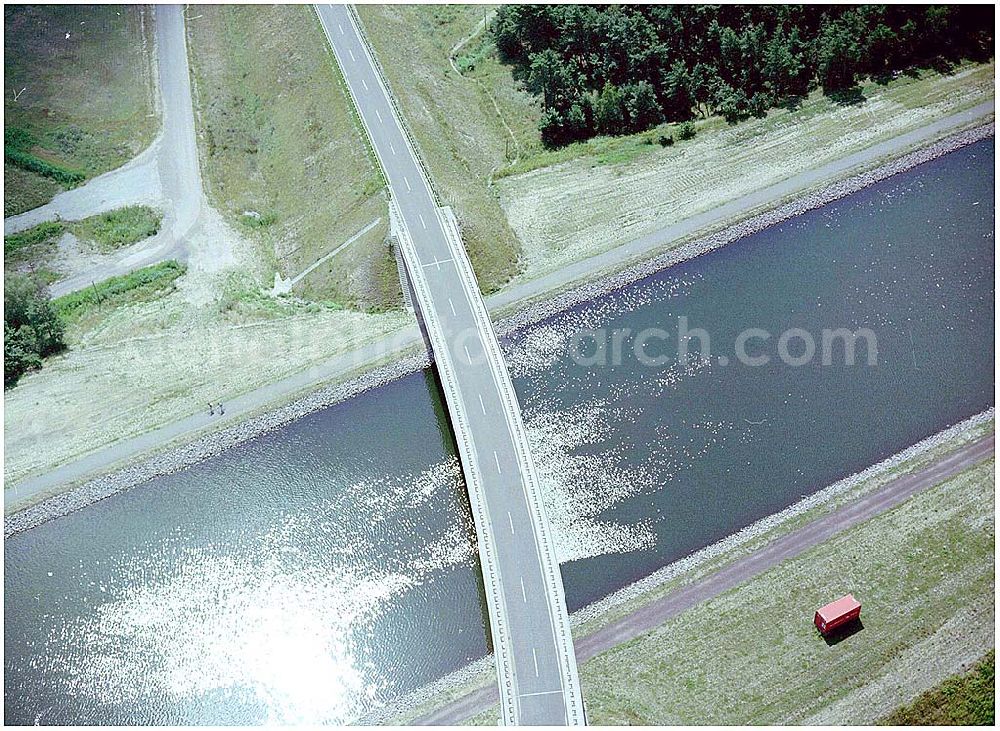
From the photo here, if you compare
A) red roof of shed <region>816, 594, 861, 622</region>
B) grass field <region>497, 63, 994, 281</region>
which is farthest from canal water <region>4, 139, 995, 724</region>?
red roof of shed <region>816, 594, 861, 622</region>

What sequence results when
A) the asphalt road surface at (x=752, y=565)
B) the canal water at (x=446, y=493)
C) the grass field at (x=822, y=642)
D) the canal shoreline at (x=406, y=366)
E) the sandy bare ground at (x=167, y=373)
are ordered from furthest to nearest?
1. the sandy bare ground at (x=167, y=373)
2. the canal shoreline at (x=406, y=366)
3. the canal water at (x=446, y=493)
4. the asphalt road surface at (x=752, y=565)
5. the grass field at (x=822, y=642)

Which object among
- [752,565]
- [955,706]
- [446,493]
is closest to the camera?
[955,706]

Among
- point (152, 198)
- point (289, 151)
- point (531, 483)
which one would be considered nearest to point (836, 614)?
point (531, 483)

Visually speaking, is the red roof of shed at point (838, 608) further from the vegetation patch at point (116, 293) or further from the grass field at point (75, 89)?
the grass field at point (75, 89)

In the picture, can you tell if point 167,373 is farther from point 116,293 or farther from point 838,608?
point 838,608

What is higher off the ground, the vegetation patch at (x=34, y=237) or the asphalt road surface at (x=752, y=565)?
the vegetation patch at (x=34, y=237)

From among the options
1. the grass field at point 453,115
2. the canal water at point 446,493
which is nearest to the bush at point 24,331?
the canal water at point 446,493

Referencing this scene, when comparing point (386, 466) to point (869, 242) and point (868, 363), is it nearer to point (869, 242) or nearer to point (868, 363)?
point (868, 363)
